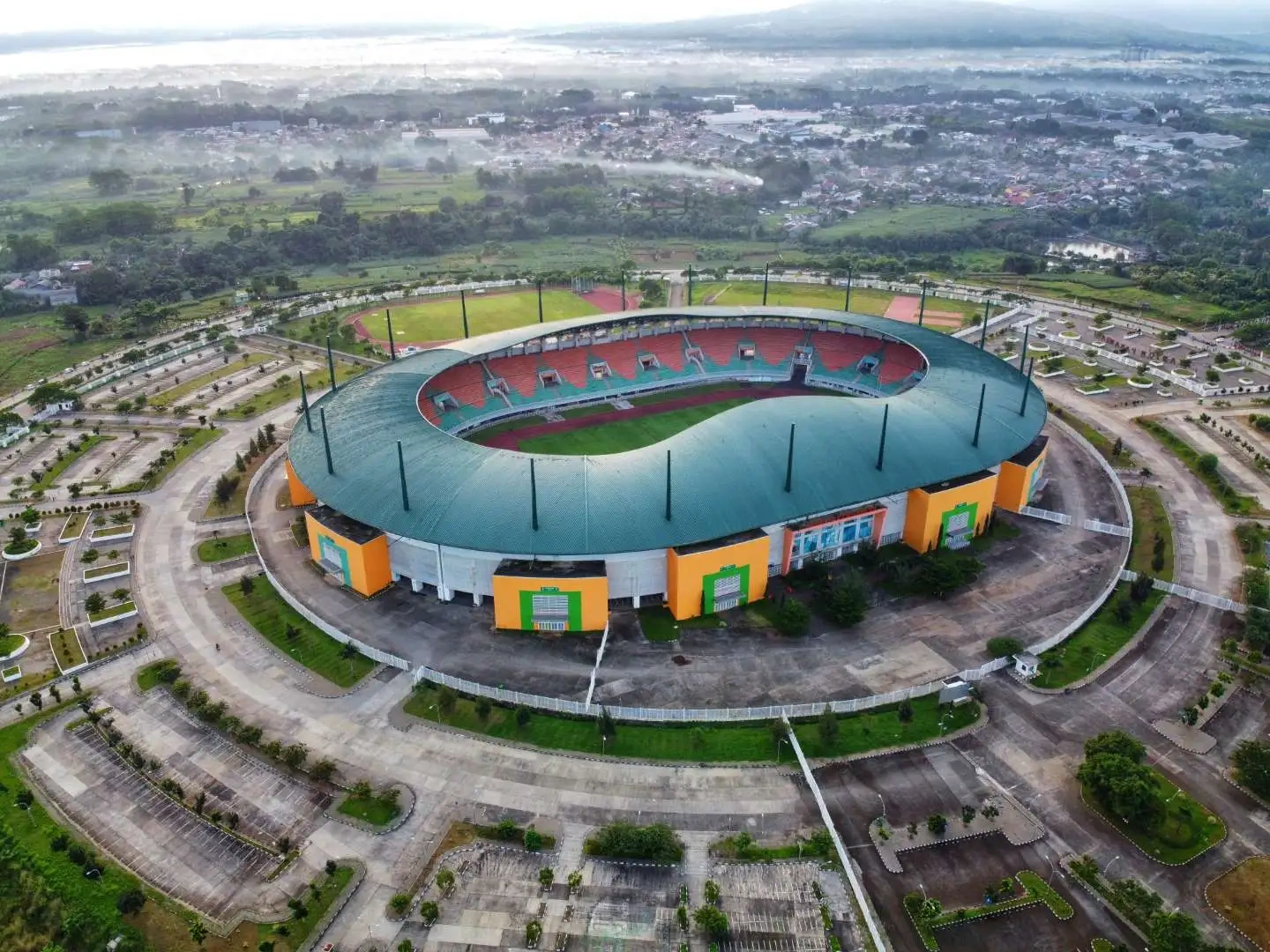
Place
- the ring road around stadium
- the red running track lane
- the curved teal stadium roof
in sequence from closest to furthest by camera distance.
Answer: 1. the ring road around stadium
2. the curved teal stadium roof
3. the red running track lane

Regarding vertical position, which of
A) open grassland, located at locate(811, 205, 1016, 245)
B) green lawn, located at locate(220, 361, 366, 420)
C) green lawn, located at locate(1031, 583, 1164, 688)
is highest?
open grassland, located at locate(811, 205, 1016, 245)

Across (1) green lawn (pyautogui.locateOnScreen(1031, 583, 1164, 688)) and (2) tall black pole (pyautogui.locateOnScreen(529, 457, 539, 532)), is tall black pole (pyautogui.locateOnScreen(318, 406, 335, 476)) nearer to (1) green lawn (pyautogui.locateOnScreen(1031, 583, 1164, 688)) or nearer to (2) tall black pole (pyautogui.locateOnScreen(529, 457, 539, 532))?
(2) tall black pole (pyautogui.locateOnScreen(529, 457, 539, 532))

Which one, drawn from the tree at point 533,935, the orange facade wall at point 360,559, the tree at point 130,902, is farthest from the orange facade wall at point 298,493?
the tree at point 533,935

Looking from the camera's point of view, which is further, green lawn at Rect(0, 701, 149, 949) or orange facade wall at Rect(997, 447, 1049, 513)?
orange facade wall at Rect(997, 447, 1049, 513)

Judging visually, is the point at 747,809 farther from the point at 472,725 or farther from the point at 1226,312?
the point at 1226,312

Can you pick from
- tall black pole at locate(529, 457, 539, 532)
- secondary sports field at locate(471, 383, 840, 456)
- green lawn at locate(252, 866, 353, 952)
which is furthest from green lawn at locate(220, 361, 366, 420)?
green lawn at locate(252, 866, 353, 952)

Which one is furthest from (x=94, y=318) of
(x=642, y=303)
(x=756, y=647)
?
(x=756, y=647)
